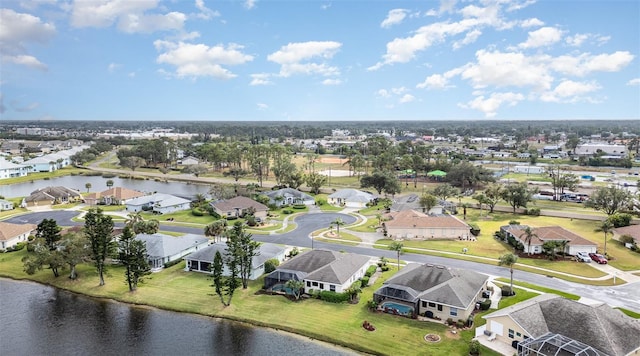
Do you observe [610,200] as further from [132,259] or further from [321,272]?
[132,259]

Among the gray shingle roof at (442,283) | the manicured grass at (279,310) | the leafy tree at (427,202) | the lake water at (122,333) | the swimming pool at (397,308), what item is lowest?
the lake water at (122,333)

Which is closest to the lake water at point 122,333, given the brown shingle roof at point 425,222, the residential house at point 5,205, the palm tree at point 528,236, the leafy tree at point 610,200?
the brown shingle roof at point 425,222

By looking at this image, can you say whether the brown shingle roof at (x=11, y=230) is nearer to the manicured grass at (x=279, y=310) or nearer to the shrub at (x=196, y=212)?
the manicured grass at (x=279, y=310)

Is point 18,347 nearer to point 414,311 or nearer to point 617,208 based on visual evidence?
point 414,311

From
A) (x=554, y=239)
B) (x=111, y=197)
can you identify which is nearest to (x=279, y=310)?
(x=554, y=239)

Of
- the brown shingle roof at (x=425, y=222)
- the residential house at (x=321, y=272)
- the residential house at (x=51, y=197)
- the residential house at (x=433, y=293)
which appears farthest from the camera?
the residential house at (x=51, y=197)
